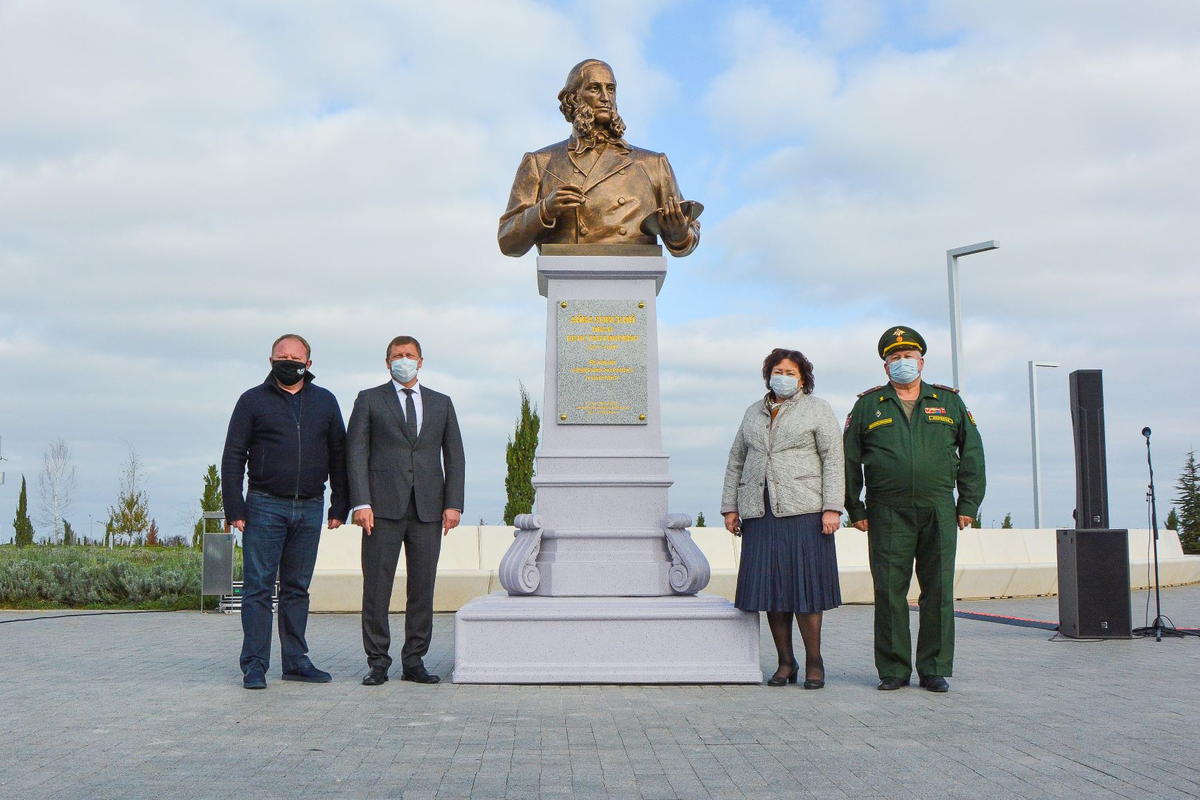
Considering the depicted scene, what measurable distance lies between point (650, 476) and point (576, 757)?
10.3ft

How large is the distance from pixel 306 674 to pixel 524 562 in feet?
4.95

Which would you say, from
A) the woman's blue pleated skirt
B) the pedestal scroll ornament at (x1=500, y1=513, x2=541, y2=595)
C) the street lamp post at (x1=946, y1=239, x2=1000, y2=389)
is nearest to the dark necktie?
the pedestal scroll ornament at (x1=500, y1=513, x2=541, y2=595)

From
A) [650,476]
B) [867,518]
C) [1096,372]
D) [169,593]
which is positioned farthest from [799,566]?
[169,593]

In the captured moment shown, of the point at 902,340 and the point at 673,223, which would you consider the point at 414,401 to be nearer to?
the point at 673,223

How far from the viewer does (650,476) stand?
747 cm

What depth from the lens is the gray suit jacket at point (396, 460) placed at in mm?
6773

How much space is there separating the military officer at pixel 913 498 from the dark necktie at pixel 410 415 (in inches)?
106

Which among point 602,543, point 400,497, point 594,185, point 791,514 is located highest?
point 594,185

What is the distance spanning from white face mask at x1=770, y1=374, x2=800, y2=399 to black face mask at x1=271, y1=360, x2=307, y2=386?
9.54 feet

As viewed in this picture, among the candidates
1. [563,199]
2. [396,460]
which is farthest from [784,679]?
[563,199]

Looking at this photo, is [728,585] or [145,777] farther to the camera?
[728,585]

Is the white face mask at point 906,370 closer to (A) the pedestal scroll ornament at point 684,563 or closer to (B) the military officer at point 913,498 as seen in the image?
(B) the military officer at point 913,498

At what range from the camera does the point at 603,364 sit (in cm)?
755

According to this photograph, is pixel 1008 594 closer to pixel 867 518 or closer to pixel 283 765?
pixel 867 518
